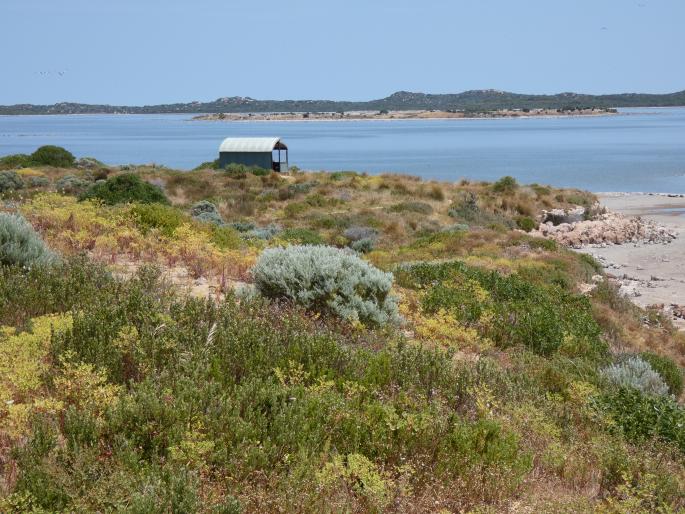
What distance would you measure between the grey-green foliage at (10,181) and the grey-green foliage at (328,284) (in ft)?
89.0

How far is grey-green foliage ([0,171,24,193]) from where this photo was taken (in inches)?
1255

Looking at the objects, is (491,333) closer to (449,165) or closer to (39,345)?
(39,345)

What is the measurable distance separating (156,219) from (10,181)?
23.4 m

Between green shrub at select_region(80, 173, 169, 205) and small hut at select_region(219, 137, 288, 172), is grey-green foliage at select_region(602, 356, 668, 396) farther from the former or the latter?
small hut at select_region(219, 137, 288, 172)

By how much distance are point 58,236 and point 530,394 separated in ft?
23.6

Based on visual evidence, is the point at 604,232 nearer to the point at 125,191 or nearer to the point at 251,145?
the point at 125,191

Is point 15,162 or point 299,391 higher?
point 299,391

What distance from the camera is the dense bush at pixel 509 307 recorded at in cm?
924

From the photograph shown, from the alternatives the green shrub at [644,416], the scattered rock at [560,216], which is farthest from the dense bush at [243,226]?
the green shrub at [644,416]

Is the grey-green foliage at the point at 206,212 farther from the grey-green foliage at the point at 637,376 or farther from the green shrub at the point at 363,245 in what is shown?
the grey-green foliage at the point at 637,376

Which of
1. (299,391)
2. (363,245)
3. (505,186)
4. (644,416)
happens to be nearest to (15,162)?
(505,186)

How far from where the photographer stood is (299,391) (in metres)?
5.05

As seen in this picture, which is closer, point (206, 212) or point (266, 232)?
point (266, 232)

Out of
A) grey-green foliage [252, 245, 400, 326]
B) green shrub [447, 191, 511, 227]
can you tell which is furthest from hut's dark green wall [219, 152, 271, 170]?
grey-green foliage [252, 245, 400, 326]
